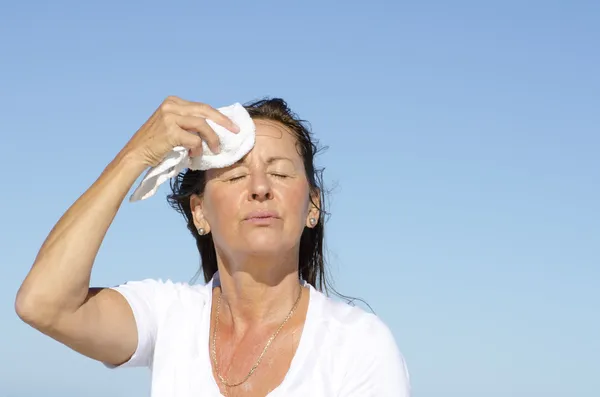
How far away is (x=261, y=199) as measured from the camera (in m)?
4.48

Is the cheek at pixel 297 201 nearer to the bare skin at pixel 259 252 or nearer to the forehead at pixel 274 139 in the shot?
the bare skin at pixel 259 252

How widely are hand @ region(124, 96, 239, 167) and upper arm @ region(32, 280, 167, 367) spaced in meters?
0.71

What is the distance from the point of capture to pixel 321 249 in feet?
17.0

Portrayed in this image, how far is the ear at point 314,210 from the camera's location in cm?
494

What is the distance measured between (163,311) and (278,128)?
1.11 m

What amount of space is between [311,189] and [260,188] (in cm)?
55

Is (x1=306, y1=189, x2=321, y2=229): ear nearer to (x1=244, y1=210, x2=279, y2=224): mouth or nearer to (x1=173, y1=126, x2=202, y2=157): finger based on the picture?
(x1=244, y1=210, x2=279, y2=224): mouth

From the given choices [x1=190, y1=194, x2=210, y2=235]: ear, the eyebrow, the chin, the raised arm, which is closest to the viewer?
the raised arm

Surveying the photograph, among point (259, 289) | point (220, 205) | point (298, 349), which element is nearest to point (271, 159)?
point (220, 205)

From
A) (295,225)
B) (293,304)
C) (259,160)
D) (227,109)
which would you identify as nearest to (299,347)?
(293,304)

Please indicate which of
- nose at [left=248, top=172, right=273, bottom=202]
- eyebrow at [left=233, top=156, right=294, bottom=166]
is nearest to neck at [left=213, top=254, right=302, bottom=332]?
nose at [left=248, top=172, right=273, bottom=202]

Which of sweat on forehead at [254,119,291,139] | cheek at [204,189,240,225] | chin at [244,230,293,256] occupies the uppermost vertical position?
sweat on forehead at [254,119,291,139]

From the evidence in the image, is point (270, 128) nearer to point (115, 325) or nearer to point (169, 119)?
point (169, 119)

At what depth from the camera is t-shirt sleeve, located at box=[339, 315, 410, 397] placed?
168 inches
